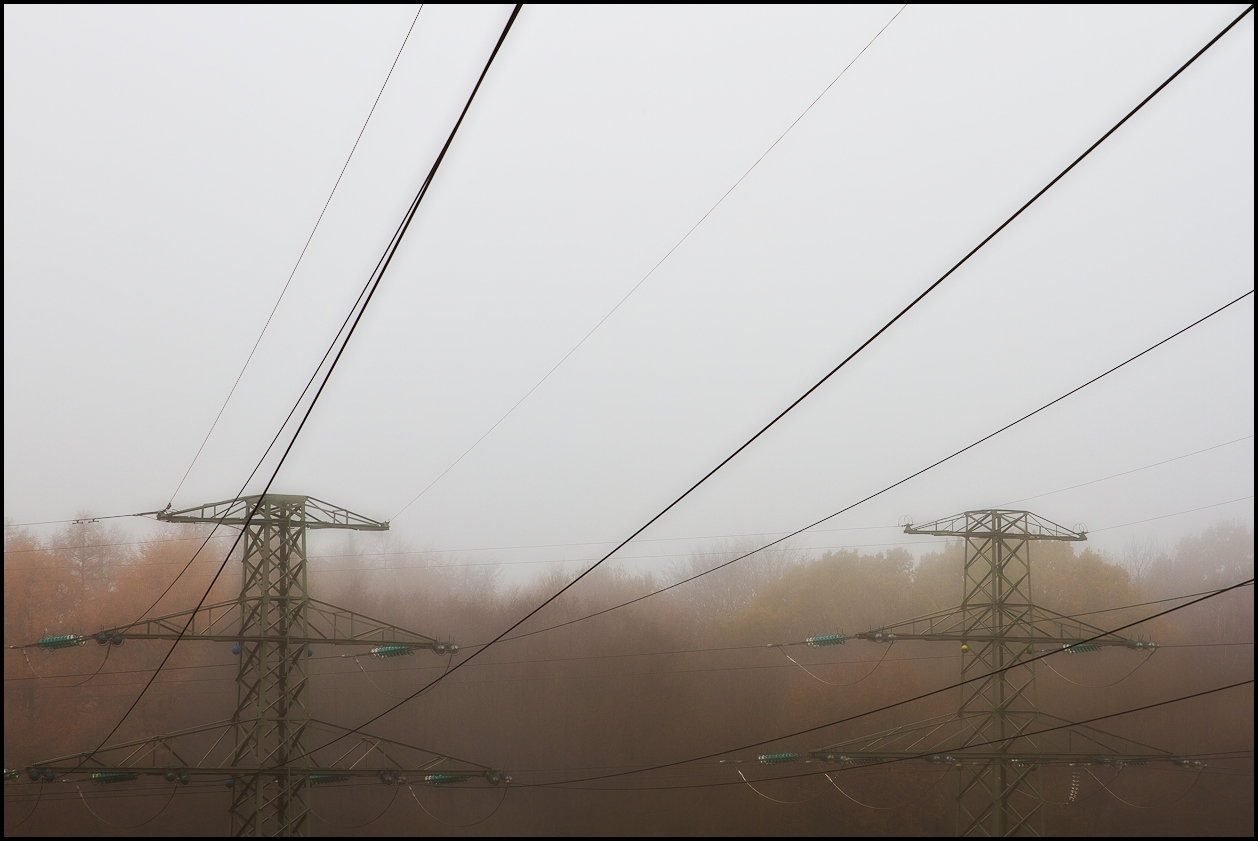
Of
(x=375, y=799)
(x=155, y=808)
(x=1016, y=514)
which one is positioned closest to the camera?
(x=1016, y=514)

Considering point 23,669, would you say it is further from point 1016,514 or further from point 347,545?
point 1016,514

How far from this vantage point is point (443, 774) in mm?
20219

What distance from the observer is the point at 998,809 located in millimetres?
21250

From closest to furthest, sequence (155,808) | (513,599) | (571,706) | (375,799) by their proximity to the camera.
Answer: (155,808) < (375,799) < (571,706) < (513,599)

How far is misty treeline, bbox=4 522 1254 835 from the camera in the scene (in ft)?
128

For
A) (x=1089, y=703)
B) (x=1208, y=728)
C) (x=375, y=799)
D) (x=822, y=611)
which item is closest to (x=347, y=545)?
(x=375, y=799)

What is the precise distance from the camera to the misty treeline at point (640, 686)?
128 ft

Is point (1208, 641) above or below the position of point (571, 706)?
above

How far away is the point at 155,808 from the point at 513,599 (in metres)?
17.9

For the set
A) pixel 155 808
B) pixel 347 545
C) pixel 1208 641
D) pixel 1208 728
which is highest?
pixel 347 545

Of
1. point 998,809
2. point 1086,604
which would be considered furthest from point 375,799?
point 1086,604

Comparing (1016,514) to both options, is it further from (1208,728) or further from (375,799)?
(375,799)

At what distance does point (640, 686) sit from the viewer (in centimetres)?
4584

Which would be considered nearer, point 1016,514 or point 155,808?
point 1016,514
